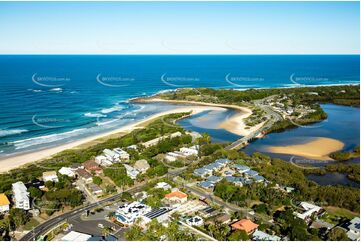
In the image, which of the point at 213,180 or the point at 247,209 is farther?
the point at 213,180

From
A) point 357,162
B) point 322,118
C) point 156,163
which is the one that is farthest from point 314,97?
point 156,163

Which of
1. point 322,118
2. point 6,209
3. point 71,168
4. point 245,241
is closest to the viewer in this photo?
point 245,241

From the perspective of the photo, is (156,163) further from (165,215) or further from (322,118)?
(322,118)

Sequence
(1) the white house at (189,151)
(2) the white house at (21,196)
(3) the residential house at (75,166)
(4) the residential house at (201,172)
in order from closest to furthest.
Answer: (2) the white house at (21,196) < (4) the residential house at (201,172) < (3) the residential house at (75,166) < (1) the white house at (189,151)

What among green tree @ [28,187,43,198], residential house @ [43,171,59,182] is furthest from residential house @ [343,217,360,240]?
residential house @ [43,171,59,182]

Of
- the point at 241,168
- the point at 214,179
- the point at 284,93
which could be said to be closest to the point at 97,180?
the point at 214,179

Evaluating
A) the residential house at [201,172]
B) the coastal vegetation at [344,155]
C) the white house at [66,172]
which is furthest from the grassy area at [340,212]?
the white house at [66,172]

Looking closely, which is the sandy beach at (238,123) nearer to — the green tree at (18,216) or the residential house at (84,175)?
the residential house at (84,175)
